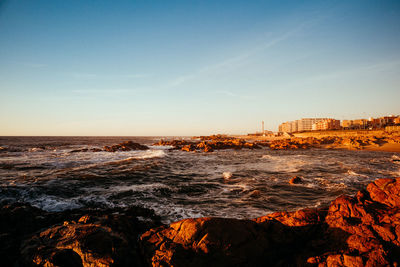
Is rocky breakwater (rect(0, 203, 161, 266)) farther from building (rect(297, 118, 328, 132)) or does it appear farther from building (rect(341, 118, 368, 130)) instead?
building (rect(297, 118, 328, 132))

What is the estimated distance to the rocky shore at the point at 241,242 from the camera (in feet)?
10.6

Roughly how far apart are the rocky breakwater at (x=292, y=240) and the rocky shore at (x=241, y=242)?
0.01 metres

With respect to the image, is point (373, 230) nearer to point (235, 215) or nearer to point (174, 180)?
point (235, 215)

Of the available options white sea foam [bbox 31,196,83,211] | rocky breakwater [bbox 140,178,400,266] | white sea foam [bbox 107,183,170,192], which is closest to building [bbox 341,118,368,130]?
white sea foam [bbox 107,183,170,192]

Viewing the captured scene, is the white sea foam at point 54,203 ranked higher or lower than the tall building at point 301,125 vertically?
lower

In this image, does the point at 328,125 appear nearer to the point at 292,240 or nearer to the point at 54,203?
the point at 292,240

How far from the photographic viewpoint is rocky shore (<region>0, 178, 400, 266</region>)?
3227mm

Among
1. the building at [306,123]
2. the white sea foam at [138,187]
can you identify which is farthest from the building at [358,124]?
the white sea foam at [138,187]

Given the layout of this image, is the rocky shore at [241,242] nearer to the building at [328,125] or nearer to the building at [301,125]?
the building at [328,125]

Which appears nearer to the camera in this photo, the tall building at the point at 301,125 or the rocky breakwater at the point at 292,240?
the rocky breakwater at the point at 292,240

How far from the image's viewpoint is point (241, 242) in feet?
11.3

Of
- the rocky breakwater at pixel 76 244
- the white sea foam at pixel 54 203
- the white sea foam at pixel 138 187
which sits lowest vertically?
the white sea foam at pixel 138 187

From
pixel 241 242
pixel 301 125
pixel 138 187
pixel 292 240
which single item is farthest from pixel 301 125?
pixel 241 242

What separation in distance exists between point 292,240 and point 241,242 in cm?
119
